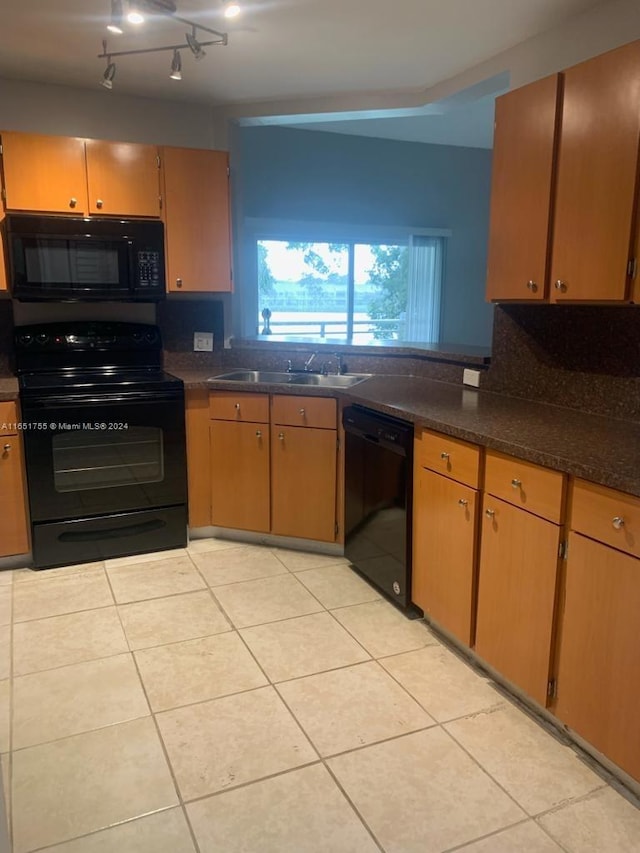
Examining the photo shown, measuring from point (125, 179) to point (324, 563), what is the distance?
223cm

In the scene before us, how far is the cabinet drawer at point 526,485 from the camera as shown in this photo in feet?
5.93

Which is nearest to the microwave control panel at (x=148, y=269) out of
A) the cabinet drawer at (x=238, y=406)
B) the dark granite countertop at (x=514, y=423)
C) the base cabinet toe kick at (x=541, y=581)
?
the dark granite countertop at (x=514, y=423)

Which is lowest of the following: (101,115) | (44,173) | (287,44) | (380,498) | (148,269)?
(380,498)

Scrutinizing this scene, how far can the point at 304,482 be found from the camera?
3.25 meters

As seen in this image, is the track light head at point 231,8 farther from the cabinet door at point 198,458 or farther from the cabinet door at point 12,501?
the cabinet door at point 12,501

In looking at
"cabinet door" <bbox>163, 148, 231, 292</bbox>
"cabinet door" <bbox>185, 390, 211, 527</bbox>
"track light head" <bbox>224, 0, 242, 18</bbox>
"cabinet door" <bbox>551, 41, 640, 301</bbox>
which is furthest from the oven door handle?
"cabinet door" <bbox>551, 41, 640, 301</bbox>

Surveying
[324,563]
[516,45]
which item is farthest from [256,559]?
[516,45]

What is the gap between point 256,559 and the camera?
10.8ft

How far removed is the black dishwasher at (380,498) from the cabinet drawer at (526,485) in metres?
0.50

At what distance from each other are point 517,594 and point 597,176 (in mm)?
1340

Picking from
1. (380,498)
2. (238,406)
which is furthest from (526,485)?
(238,406)

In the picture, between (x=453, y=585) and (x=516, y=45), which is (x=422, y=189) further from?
(x=453, y=585)

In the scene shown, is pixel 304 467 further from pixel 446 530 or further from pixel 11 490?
pixel 11 490

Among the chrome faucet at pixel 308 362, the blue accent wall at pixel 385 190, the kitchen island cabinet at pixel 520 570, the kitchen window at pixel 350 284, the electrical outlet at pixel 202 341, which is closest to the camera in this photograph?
the kitchen island cabinet at pixel 520 570
